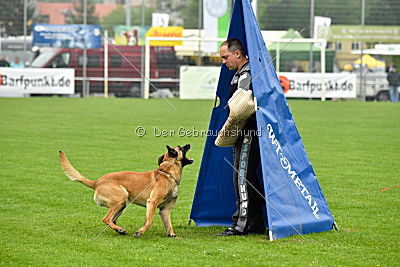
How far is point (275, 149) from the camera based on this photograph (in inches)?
267

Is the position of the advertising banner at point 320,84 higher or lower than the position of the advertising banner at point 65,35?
lower

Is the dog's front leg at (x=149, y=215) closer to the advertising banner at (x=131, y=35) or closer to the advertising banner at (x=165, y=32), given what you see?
the advertising banner at (x=165, y=32)

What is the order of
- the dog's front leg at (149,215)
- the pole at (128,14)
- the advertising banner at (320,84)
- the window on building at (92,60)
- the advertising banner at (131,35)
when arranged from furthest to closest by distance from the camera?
the pole at (128,14)
the advertising banner at (131,35)
the window on building at (92,60)
the advertising banner at (320,84)
the dog's front leg at (149,215)

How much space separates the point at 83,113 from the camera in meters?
22.8

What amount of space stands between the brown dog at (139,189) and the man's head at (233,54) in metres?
1.03

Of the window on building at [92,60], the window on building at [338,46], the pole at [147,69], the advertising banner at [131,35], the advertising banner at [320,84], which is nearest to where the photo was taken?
the advertising banner at [320,84]

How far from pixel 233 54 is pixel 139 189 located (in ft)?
5.30

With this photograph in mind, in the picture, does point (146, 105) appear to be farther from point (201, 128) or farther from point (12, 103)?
point (201, 128)

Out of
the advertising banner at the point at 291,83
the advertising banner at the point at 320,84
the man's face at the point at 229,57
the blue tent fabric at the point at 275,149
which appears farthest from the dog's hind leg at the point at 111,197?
the advertising banner at the point at 320,84

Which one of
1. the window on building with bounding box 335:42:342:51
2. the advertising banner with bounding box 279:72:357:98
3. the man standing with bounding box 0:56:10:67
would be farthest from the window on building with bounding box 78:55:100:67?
the window on building with bounding box 335:42:342:51

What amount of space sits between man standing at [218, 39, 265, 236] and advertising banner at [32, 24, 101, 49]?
1046 inches

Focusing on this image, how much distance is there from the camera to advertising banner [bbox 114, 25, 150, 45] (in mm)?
33969

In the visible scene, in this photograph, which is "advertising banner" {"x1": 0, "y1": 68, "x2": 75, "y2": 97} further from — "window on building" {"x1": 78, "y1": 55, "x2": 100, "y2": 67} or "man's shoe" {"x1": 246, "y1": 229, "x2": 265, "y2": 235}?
"man's shoe" {"x1": 246, "y1": 229, "x2": 265, "y2": 235}

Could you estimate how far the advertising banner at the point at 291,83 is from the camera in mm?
29719
